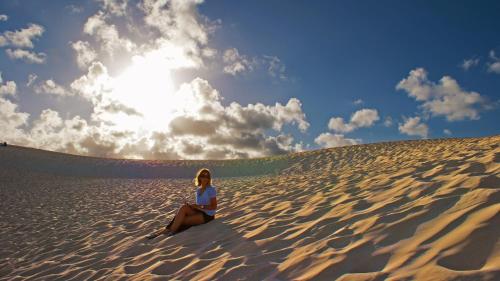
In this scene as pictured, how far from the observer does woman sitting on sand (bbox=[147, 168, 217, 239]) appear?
6.66 m

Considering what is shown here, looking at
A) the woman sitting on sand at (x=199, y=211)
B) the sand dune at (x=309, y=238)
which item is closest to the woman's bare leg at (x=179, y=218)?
the woman sitting on sand at (x=199, y=211)

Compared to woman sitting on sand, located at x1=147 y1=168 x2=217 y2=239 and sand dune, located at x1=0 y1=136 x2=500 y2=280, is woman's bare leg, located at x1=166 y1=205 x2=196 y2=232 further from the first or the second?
sand dune, located at x1=0 y1=136 x2=500 y2=280

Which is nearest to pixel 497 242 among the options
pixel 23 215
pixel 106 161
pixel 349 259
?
pixel 349 259

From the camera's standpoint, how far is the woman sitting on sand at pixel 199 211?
6.66 metres

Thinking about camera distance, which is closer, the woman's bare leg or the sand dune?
the sand dune

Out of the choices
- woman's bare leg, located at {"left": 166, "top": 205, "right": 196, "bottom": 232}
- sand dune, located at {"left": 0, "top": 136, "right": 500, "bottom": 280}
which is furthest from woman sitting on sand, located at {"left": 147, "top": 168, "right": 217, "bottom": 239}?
sand dune, located at {"left": 0, "top": 136, "right": 500, "bottom": 280}

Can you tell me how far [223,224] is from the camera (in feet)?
21.8

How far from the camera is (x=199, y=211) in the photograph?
6.91 meters

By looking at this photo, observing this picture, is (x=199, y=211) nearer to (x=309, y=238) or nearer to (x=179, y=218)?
(x=179, y=218)

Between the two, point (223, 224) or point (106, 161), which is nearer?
point (223, 224)

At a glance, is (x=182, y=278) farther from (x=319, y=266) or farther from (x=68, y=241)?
(x=68, y=241)

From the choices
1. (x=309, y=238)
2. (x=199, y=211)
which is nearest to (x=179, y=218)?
(x=199, y=211)

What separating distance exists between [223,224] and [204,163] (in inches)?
1197

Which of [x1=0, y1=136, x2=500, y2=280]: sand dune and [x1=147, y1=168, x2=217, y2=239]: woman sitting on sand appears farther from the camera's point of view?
[x1=147, y1=168, x2=217, y2=239]: woman sitting on sand
